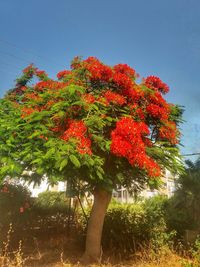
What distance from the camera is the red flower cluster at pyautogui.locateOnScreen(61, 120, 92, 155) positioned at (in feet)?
26.7

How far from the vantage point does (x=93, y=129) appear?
8953 mm

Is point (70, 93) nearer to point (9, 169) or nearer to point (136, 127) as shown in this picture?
point (136, 127)

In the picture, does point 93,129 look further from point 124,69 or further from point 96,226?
point 96,226

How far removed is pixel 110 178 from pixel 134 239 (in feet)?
14.6

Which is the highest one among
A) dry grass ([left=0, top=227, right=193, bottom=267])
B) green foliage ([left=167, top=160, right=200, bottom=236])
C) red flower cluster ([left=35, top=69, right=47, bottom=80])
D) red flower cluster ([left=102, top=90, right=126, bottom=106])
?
red flower cluster ([left=35, top=69, right=47, bottom=80])

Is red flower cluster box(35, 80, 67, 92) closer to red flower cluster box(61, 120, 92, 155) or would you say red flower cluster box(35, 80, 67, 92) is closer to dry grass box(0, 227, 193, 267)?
red flower cluster box(61, 120, 92, 155)

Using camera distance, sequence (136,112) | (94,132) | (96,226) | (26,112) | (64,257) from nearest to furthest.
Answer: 1. (94,132)
2. (26,112)
3. (136,112)
4. (96,226)
5. (64,257)

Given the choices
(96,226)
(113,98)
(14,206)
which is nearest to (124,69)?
(113,98)

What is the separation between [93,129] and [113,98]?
1427 millimetres

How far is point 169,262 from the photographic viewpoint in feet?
29.7

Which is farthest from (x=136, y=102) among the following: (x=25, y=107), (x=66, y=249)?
(x=66, y=249)

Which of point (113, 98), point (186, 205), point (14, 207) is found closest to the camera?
point (113, 98)

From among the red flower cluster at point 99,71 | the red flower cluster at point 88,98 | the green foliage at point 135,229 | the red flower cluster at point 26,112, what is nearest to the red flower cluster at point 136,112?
the red flower cluster at point 99,71

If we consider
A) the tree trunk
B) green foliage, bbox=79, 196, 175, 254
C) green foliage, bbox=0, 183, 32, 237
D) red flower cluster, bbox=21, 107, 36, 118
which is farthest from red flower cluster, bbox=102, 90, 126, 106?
green foliage, bbox=0, 183, 32, 237
